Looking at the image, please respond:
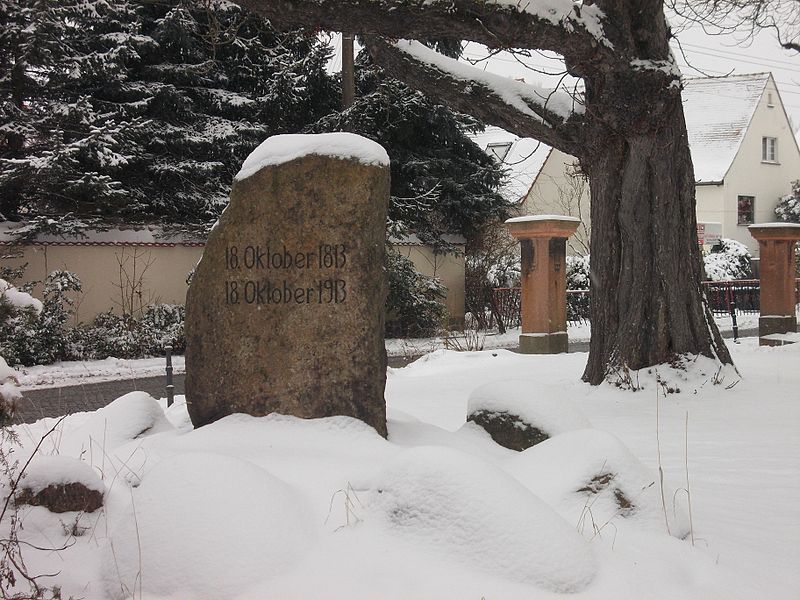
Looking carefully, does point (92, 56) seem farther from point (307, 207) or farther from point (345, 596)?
point (345, 596)

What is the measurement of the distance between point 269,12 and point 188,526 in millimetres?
5105

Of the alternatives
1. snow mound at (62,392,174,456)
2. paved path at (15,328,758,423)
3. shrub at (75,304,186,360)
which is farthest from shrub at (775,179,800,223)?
snow mound at (62,392,174,456)

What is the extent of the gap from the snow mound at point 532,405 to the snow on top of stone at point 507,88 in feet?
13.7

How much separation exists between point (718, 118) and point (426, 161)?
1805 centimetres

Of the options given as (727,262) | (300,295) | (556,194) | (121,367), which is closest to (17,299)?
(300,295)

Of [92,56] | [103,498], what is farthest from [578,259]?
[103,498]

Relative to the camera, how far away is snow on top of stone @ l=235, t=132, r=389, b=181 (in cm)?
536

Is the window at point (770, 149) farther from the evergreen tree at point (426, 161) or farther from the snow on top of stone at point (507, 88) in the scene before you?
the snow on top of stone at point (507, 88)

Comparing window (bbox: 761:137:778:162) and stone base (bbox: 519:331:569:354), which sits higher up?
window (bbox: 761:137:778:162)

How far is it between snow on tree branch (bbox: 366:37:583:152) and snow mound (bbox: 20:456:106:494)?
6113 millimetres

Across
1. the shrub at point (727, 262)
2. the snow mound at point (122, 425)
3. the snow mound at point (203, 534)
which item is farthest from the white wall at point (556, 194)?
the snow mound at point (203, 534)

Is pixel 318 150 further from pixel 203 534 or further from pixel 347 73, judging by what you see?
pixel 347 73

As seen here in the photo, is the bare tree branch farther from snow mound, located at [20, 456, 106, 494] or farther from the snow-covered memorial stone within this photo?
snow mound, located at [20, 456, 106, 494]

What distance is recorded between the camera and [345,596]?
3.29 metres
